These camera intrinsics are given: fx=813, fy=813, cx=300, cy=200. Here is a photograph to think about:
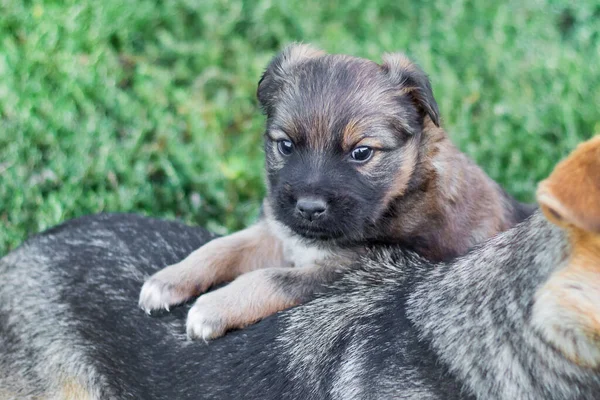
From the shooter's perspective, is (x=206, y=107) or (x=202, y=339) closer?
(x=202, y=339)

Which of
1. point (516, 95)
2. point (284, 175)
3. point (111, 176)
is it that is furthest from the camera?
point (516, 95)

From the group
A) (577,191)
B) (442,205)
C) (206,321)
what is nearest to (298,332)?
(206,321)

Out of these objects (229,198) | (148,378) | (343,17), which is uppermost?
(343,17)

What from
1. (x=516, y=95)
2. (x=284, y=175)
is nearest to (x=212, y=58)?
(x=516, y=95)

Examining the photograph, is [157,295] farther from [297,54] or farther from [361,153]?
[297,54]

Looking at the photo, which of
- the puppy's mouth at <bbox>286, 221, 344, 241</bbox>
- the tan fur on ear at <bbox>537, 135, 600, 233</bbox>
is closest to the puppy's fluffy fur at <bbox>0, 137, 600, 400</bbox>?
the tan fur on ear at <bbox>537, 135, 600, 233</bbox>

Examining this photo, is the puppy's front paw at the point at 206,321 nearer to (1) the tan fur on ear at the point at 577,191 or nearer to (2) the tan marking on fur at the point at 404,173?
(2) the tan marking on fur at the point at 404,173

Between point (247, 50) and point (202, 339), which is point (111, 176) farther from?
point (202, 339)

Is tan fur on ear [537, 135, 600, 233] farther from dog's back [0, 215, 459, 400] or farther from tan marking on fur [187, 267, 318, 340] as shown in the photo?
tan marking on fur [187, 267, 318, 340]
